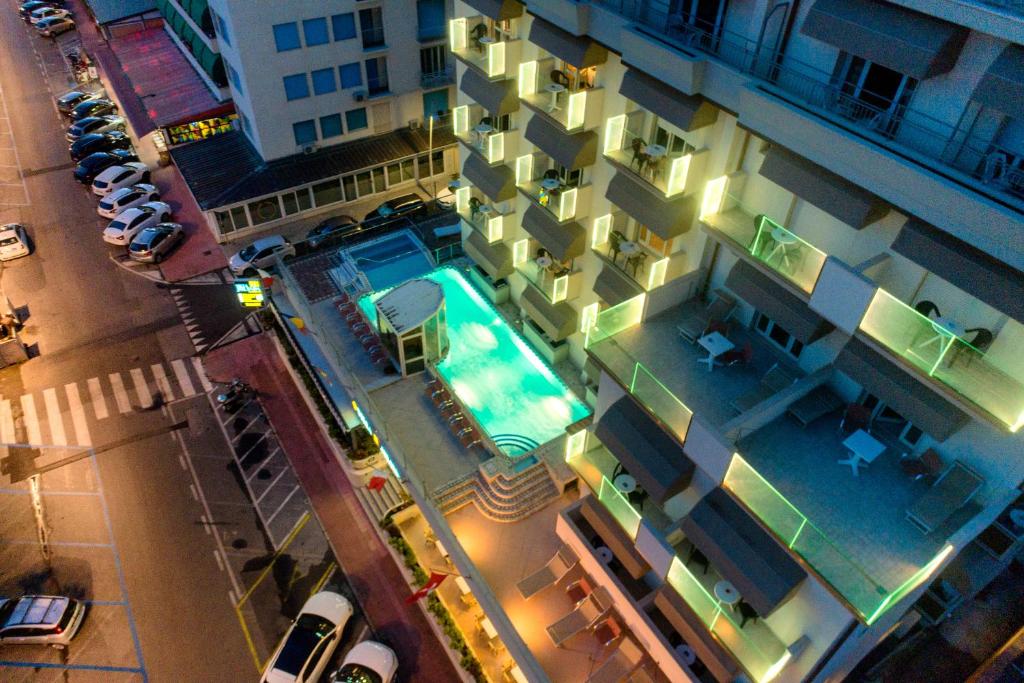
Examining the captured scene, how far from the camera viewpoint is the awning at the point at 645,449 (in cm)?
1816

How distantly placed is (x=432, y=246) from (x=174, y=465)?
17.0 m

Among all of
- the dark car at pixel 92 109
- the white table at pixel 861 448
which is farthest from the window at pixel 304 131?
the white table at pixel 861 448

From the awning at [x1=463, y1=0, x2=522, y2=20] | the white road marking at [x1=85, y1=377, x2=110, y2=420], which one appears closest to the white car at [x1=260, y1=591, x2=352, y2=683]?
the white road marking at [x1=85, y1=377, x2=110, y2=420]

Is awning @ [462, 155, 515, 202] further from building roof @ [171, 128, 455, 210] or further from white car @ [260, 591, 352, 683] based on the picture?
building roof @ [171, 128, 455, 210]

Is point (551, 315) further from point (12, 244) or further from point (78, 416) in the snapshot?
point (12, 244)

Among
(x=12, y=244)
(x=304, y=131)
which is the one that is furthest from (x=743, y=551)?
(x=12, y=244)

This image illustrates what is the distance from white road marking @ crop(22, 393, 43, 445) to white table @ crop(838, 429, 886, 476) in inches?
1479

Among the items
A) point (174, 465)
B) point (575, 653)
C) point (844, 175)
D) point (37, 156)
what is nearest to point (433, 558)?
point (575, 653)

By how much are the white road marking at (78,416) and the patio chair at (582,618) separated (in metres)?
Answer: 26.6

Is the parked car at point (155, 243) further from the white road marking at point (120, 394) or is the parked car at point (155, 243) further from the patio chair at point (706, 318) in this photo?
the patio chair at point (706, 318)

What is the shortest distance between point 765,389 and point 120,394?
3393 cm

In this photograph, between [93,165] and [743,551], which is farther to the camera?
[93,165]

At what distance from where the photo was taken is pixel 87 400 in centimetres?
3728

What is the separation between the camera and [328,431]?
34219mm
